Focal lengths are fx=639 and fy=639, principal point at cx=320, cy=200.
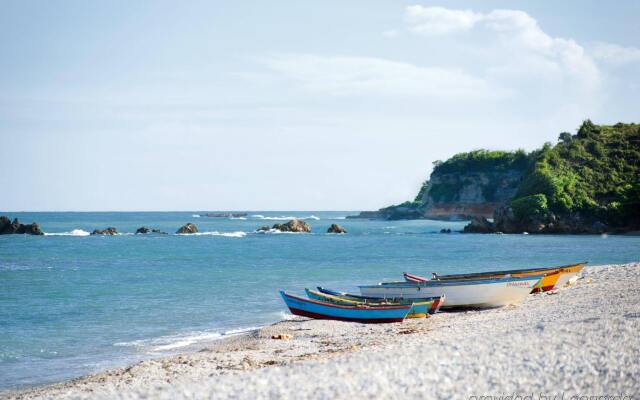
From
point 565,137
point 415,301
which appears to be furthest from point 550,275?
point 565,137

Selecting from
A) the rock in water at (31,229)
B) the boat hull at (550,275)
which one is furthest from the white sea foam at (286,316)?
the rock in water at (31,229)

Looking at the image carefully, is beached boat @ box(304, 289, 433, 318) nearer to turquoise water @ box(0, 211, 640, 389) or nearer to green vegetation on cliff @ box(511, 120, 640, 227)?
turquoise water @ box(0, 211, 640, 389)

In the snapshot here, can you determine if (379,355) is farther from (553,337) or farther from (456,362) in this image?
(553,337)

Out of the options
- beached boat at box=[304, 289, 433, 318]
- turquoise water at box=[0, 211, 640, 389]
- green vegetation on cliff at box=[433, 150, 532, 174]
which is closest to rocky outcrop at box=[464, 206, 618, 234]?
turquoise water at box=[0, 211, 640, 389]

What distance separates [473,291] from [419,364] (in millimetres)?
16202

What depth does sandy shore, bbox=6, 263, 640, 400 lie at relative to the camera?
41.3ft

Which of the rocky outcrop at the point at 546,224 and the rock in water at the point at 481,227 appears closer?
the rocky outcrop at the point at 546,224

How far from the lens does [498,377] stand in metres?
13.1

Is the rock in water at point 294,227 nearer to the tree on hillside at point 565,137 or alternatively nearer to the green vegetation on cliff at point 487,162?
the tree on hillside at point 565,137

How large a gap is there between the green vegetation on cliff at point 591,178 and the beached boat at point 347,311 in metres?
83.2

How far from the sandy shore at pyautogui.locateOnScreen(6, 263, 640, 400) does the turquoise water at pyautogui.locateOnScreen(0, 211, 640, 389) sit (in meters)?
3.61

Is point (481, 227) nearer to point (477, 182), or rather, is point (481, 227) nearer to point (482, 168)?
point (477, 182)

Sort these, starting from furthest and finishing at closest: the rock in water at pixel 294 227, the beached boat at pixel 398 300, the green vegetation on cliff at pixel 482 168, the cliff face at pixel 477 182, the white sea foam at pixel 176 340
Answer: the green vegetation on cliff at pixel 482 168 < the cliff face at pixel 477 182 < the rock in water at pixel 294 227 < the beached boat at pixel 398 300 < the white sea foam at pixel 176 340

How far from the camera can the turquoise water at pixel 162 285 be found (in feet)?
77.4
